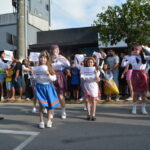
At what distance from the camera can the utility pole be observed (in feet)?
40.7

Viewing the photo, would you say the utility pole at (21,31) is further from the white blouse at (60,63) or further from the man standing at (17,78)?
the white blouse at (60,63)

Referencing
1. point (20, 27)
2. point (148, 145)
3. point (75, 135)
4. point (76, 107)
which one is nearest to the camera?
point (148, 145)

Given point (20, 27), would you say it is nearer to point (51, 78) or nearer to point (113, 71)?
point (113, 71)

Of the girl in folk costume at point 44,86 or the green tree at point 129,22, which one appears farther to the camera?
the green tree at point 129,22

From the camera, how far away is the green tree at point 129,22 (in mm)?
13305

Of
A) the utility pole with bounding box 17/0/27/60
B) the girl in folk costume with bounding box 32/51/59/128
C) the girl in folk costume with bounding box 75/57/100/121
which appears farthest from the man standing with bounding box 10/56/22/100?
the girl in folk costume with bounding box 32/51/59/128

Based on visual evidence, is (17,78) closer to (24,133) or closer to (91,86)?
(91,86)

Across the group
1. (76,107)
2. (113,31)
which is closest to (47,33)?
(113,31)

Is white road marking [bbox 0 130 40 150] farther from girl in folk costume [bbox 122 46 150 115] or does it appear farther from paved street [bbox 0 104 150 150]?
girl in folk costume [bbox 122 46 150 115]

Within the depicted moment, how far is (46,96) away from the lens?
5.85 m

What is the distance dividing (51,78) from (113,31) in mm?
8903

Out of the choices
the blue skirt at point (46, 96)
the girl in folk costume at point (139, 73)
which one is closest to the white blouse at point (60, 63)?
the blue skirt at point (46, 96)

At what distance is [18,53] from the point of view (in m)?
12.6

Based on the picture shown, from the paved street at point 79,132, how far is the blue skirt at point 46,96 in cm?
53
